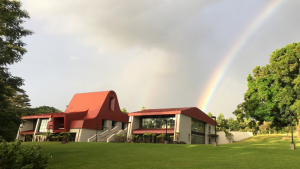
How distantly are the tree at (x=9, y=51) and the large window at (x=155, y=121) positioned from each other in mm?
27654

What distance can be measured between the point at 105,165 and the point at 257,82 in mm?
33439

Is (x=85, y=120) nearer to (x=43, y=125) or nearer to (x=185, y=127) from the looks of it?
(x=43, y=125)

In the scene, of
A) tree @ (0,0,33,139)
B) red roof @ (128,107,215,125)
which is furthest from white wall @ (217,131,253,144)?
tree @ (0,0,33,139)

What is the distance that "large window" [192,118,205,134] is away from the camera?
154ft

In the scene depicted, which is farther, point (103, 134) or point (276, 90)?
point (103, 134)

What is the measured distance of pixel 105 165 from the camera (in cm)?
1527

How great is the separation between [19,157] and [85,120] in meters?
37.0

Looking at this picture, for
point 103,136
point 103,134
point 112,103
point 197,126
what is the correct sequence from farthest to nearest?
point 112,103, point 197,126, point 103,134, point 103,136

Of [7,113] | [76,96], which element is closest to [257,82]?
[7,113]

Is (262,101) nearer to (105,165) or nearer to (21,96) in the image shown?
(105,165)

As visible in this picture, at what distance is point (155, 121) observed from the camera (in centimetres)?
4591

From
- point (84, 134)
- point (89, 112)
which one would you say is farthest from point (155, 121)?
point (89, 112)

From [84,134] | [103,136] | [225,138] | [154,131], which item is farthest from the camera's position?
[225,138]

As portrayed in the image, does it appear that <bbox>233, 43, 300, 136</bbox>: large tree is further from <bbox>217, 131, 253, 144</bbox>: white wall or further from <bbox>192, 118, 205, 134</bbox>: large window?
<bbox>217, 131, 253, 144</bbox>: white wall
